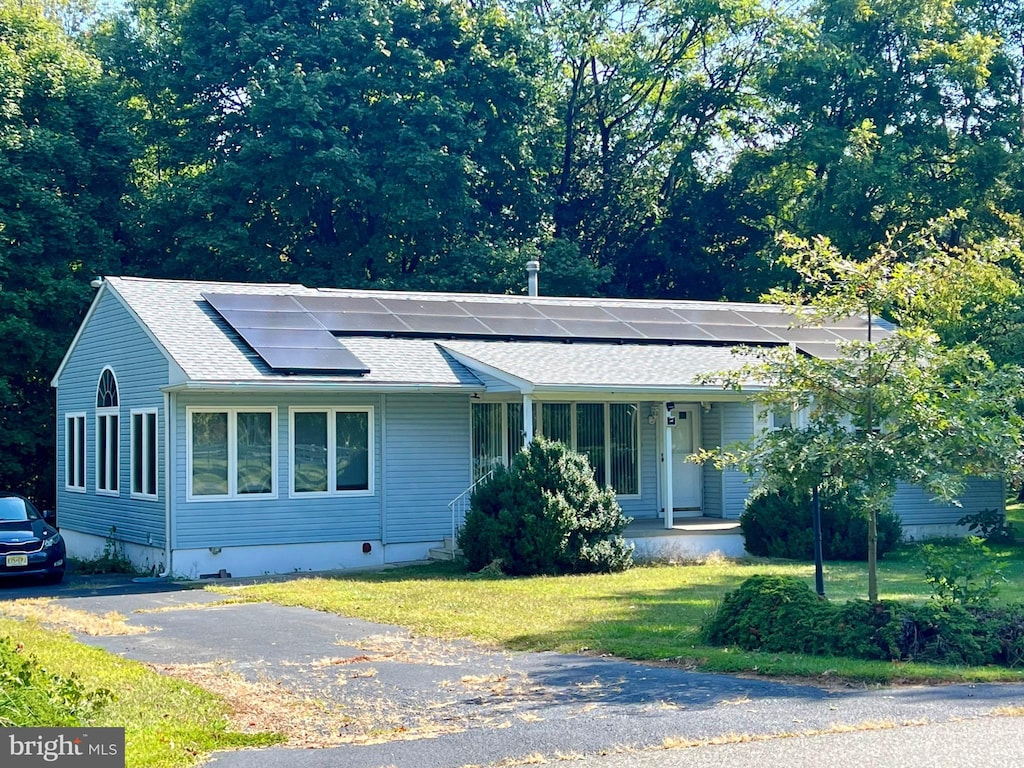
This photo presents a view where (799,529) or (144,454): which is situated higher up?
(144,454)

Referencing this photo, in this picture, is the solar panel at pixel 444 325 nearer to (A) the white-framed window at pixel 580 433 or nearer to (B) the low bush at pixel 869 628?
(A) the white-framed window at pixel 580 433

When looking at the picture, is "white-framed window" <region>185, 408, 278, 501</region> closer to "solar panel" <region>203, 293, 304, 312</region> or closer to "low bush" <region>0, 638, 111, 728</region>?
"solar panel" <region>203, 293, 304, 312</region>

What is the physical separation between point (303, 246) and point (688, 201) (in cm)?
1244

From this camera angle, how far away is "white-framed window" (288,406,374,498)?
65.5 ft

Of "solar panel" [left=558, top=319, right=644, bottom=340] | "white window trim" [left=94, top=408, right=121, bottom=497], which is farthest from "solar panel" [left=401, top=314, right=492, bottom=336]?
"white window trim" [left=94, top=408, right=121, bottom=497]

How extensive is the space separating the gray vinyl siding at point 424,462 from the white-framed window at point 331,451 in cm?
38

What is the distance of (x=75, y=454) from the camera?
23.7 metres

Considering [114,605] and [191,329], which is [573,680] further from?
[191,329]

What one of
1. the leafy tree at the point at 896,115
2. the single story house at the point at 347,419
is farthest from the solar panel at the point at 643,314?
the leafy tree at the point at 896,115

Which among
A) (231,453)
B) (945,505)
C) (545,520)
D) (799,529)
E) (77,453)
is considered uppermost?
(77,453)

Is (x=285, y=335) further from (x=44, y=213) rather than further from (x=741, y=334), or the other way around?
(x=44, y=213)

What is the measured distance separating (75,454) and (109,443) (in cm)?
222

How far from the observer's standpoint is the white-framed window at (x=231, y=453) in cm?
1919

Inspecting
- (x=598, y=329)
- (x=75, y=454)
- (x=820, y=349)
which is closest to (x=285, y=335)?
(x=75, y=454)
